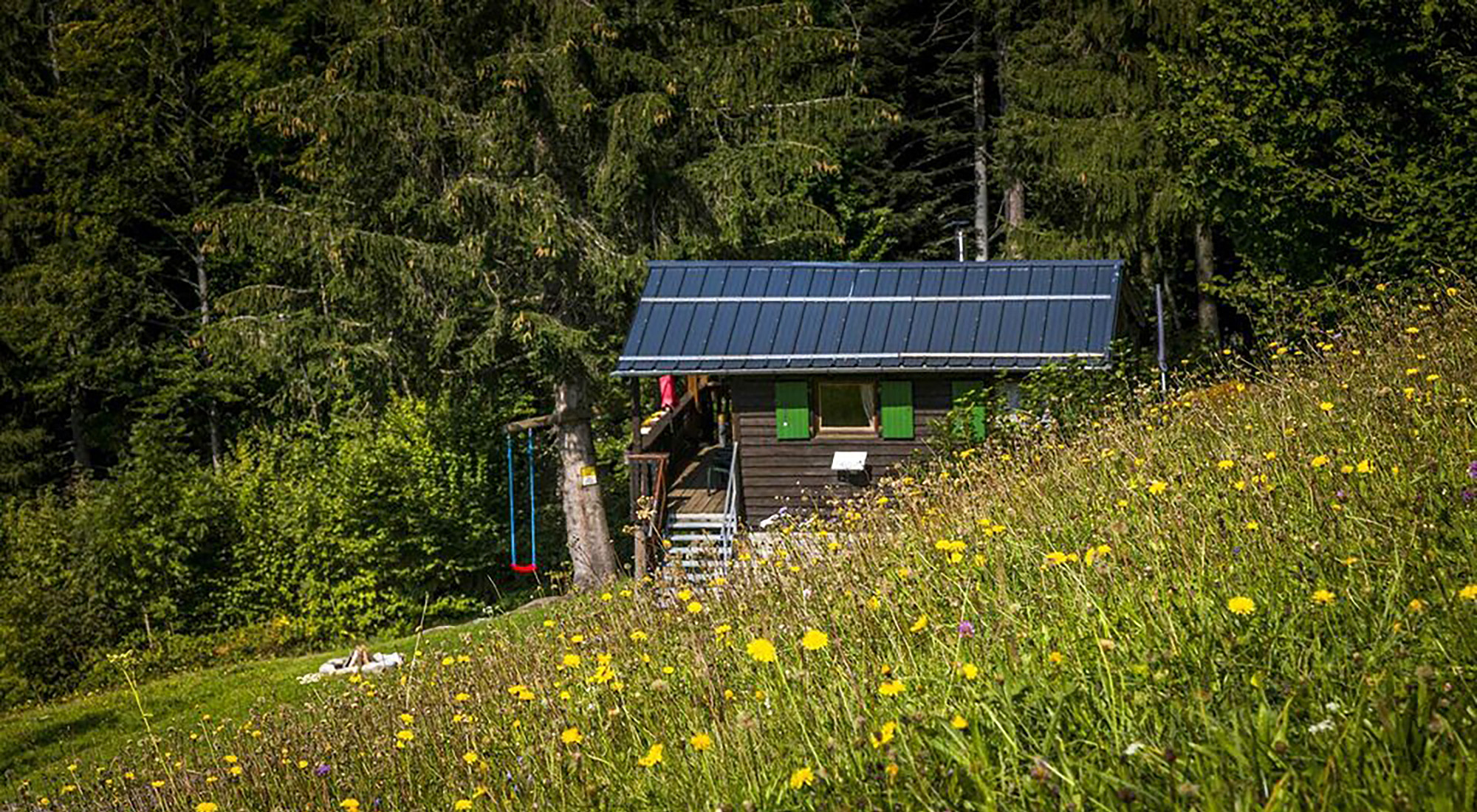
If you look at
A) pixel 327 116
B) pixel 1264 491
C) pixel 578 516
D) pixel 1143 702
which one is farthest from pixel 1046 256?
pixel 1143 702

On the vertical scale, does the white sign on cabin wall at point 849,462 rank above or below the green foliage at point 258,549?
above

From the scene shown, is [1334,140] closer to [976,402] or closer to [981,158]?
[976,402]

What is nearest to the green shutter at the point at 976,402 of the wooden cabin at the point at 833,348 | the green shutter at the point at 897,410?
the wooden cabin at the point at 833,348

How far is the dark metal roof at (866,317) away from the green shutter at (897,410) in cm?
66

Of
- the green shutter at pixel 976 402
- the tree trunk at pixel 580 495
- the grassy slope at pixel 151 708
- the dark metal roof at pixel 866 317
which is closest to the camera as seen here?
the grassy slope at pixel 151 708

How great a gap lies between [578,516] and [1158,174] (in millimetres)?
12417

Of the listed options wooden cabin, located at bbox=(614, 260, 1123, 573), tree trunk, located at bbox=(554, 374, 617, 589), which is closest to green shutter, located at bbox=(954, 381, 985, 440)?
wooden cabin, located at bbox=(614, 260, 1123, 573)

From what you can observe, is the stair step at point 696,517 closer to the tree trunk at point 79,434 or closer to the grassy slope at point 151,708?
the grassy slope at point 151,708

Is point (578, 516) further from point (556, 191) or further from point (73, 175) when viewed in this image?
point (73, 175)

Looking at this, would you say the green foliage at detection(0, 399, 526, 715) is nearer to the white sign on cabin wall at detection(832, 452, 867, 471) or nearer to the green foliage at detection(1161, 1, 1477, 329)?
the white sign on cabin wall at detection(832, 452, 867, 471)

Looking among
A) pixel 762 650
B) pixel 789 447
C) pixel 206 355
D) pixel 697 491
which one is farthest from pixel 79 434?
pixel 762 650

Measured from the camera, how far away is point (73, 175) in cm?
2914

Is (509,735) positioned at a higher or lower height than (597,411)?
higher

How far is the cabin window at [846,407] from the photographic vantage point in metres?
19.3
